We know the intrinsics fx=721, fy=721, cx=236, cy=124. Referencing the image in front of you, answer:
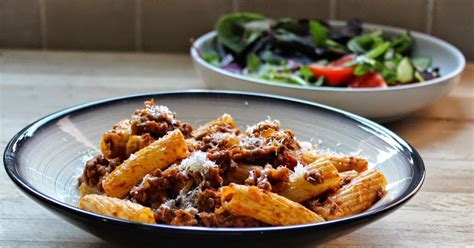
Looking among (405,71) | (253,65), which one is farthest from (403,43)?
(253,65)

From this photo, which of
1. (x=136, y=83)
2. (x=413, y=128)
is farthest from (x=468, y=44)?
(x=136, y=83)

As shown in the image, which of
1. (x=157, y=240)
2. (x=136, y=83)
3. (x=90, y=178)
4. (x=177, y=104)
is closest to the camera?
(x=157, y=240)

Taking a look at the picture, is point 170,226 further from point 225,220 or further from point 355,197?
point 355,197

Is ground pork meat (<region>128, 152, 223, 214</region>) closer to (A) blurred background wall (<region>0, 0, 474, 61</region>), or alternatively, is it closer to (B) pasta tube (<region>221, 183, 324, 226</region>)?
(B) pasta tube (<region>221, 183, 324, 226</region>)

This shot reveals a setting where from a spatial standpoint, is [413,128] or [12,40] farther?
[12,40]

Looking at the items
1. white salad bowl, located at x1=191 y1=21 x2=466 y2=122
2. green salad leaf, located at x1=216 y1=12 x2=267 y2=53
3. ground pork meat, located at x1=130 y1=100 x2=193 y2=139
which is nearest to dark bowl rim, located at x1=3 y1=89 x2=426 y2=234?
ground pork meat, located at x1=130 y1=100 x2=193 y2=139

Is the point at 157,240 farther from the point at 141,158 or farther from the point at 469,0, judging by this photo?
the point at 469,0
